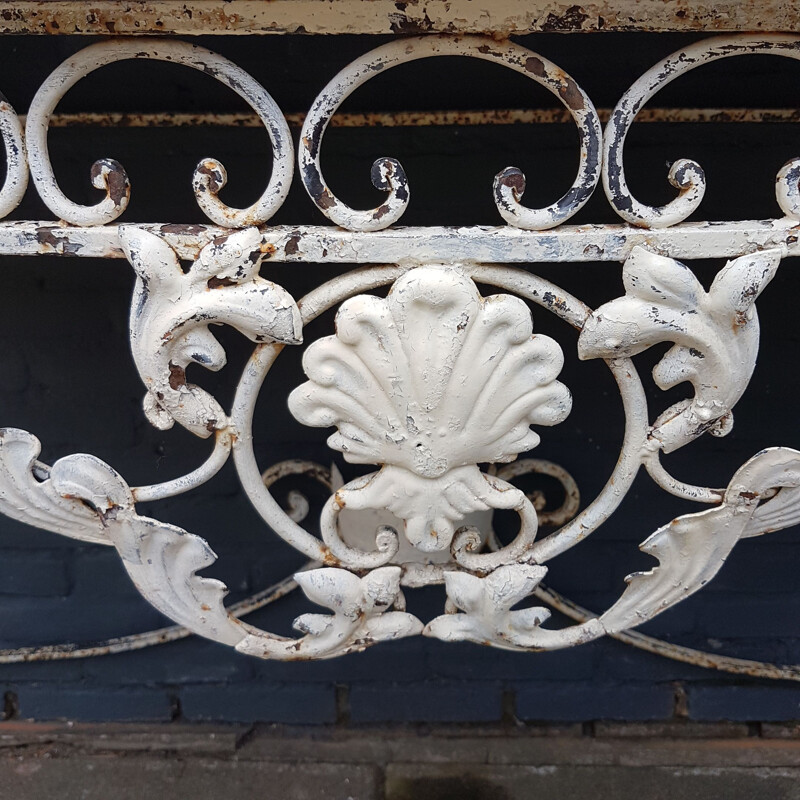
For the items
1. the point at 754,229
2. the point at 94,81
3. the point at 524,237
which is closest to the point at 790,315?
the point at 754,229

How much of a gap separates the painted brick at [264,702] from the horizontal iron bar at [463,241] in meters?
1.07

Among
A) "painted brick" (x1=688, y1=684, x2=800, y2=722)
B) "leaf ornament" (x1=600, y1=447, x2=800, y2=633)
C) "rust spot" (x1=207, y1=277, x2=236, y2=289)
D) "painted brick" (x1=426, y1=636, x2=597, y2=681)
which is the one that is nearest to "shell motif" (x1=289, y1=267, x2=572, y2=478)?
"rust spot" (x1=207, y1=277, x2=236, y2=289)

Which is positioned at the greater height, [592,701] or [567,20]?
[567,20]

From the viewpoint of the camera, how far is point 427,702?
157 cm

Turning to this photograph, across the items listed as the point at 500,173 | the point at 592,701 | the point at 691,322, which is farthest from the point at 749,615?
the point at 500,173

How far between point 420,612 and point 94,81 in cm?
107

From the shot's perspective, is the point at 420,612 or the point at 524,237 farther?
the point at 420,612

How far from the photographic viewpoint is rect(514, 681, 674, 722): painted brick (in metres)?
1.56

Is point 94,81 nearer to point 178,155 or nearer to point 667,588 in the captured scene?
point 178,155

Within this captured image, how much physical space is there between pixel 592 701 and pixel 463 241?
44.9 inches

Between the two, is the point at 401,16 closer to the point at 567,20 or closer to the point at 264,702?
the point at 567,20

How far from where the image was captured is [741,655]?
1.53 meters

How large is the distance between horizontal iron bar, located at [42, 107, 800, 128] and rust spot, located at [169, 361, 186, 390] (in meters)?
0.51

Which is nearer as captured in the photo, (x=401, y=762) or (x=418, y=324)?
(x=418, y=324)
